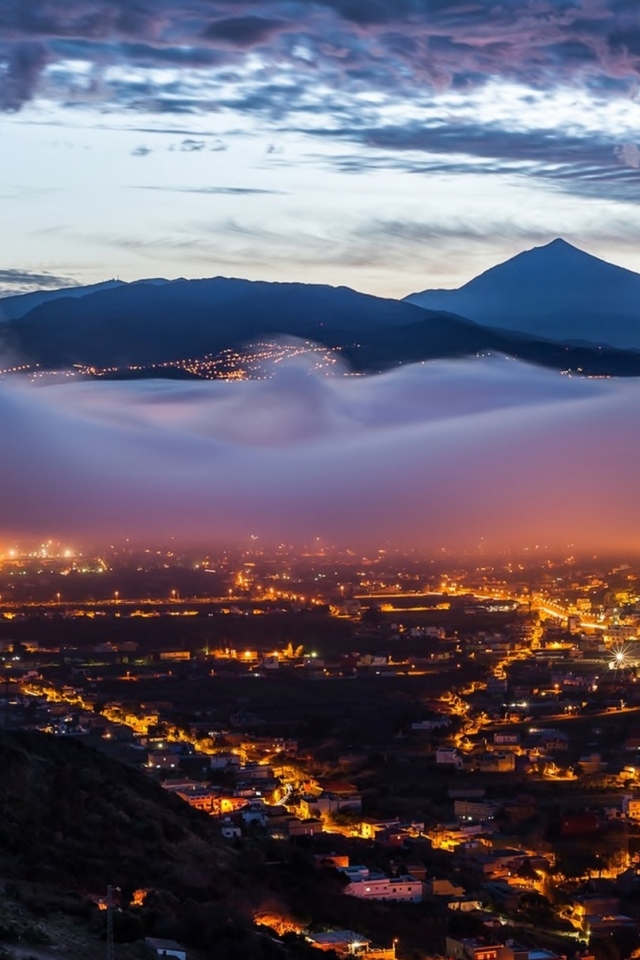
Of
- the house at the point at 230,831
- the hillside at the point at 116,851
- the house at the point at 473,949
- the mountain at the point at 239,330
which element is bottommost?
the house at the point at 230,831

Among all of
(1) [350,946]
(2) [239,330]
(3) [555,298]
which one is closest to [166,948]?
(1) [350,946]

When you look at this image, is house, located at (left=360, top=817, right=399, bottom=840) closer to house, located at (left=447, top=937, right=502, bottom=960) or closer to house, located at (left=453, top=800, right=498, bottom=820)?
house, located at (left=453, top=800, right=498, bottom=820)

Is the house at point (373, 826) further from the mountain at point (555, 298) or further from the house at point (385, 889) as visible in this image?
the mountain at point (555, 298)

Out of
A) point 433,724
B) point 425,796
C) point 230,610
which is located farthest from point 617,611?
point 425,796

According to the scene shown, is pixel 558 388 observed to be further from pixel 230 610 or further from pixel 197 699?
pixel 230 610

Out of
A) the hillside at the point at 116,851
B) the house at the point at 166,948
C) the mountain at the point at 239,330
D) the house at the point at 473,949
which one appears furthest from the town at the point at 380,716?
the mountain at the point at 239,330

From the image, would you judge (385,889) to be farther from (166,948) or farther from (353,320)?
(353,320)
